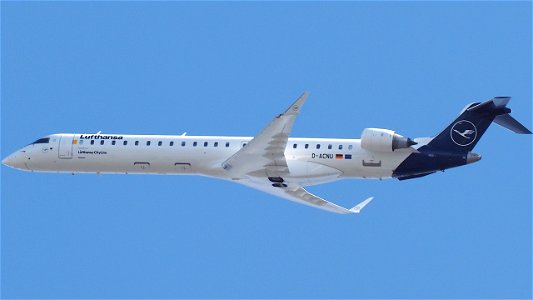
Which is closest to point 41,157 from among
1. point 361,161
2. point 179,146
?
point 179,146

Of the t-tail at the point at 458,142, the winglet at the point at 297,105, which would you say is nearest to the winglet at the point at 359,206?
the t-tail at the point at 458,142

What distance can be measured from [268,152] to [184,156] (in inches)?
202

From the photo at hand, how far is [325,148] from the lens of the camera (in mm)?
48250

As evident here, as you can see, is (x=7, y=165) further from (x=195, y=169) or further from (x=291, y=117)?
(x=291, y=117)

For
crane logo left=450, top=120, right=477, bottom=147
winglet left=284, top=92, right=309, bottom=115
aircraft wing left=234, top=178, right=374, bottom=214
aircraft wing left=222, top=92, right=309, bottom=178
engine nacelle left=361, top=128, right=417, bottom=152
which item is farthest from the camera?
aircraft wing left=234, top=178, right=374, bottom=214

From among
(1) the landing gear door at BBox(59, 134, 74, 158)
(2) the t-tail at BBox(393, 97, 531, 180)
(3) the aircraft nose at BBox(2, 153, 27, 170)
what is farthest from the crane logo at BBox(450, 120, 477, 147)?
(3) the aircraft nose at BBox(2, 153, 27, 170)

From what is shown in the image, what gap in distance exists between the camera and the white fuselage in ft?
156

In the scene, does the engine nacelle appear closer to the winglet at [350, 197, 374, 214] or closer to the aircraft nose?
the winglet at [350, 197, 374, 214]

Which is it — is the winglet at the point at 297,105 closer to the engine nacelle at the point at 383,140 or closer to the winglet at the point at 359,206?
the engine nacelle at the point at 383,140

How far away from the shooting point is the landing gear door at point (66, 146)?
51.9 m

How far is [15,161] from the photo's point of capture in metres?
53.1

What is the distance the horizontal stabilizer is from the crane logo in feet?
3.70

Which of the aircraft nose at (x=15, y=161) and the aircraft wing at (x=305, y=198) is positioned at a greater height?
the aircraft nose at (x=15, y=161)

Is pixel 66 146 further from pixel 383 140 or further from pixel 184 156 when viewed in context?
pixel 383 140
